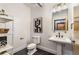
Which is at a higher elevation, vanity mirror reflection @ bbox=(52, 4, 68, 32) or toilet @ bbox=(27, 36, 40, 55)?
vanity mirror reflection @ bbox=(52, 4, 68, 32)

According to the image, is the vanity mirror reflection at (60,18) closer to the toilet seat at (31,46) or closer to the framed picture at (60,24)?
the framed picture at (60,24)

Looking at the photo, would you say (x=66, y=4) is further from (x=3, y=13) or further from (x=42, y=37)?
(x=3, y=13)

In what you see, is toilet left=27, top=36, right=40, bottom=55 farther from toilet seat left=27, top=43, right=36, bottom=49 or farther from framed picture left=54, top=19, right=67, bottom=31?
framed picture left=54, top=19, right=67, bottom=31

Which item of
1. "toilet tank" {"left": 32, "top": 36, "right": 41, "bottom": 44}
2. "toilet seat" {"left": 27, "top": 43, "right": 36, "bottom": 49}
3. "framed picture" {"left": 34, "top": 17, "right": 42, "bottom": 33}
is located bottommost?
"toilet seat" {"left": 27, "top": 43, "right": 36, "bottom": 49}

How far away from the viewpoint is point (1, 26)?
1169mm

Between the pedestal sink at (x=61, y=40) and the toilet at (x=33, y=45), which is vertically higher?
the pedestal sink at (x=61, y=40)

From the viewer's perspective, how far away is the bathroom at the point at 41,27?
1.15m

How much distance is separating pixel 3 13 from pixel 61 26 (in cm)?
102

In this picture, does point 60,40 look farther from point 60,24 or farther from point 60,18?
point 60,18

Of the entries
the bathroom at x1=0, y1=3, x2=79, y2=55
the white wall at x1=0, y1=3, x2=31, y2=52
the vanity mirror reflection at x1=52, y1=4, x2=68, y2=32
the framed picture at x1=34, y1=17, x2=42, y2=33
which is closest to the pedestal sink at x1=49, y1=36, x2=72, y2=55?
the bathroom at x1=0, y1=3, x2=79, y2=55

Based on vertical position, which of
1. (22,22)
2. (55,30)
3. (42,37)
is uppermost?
(22,22)

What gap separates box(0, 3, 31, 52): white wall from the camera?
3.93ft

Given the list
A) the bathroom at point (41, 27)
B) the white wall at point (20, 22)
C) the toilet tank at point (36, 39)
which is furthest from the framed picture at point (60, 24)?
the white wall at point (20, 22)
